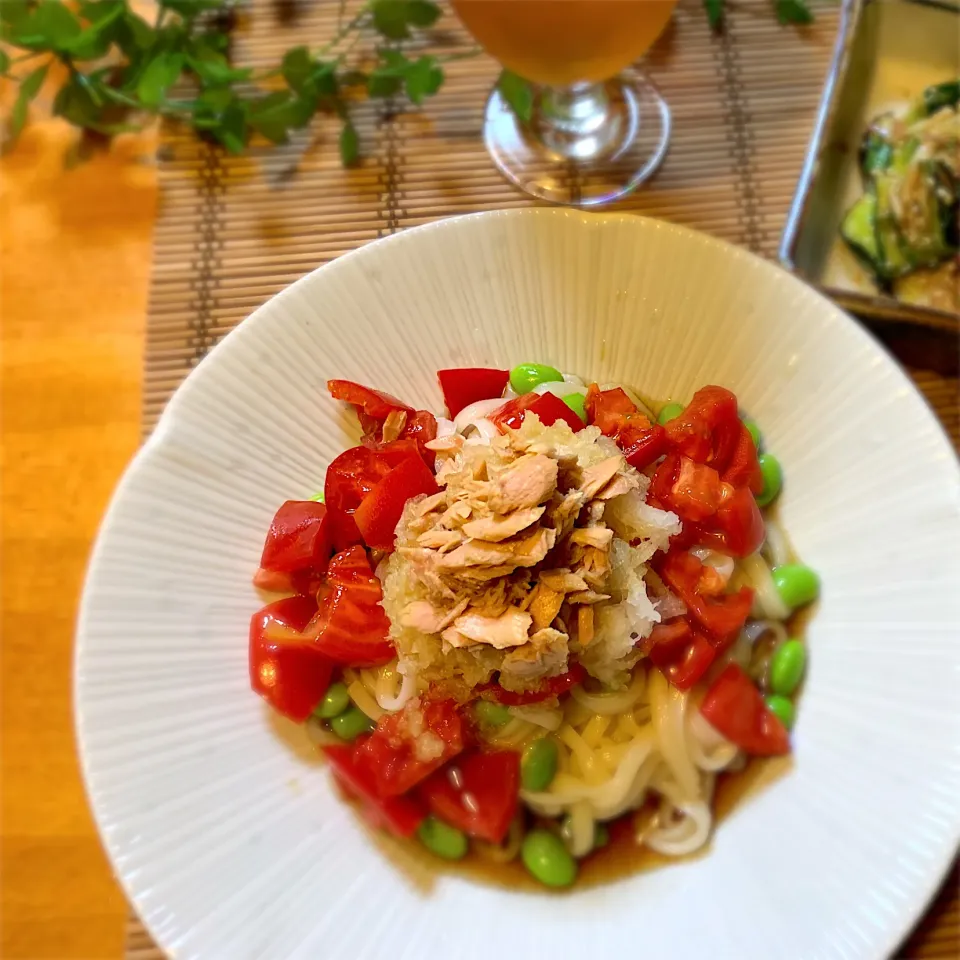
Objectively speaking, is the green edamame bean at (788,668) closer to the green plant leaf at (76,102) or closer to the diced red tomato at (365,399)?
the diced red tomato at (365,399)

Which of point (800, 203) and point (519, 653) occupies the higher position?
point (800, 203)

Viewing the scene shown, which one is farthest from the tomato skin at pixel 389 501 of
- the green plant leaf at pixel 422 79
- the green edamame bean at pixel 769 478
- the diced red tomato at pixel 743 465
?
the green plant leaf at pixel 422 79

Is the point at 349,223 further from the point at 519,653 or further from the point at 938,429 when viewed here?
the point at 938,429

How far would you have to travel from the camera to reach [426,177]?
2.76 m

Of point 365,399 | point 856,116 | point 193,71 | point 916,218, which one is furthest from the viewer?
point 193,71

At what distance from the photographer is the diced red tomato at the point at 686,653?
192 centimetres

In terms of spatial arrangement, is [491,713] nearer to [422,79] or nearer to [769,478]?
[769,478]

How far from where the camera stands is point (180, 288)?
2.67m

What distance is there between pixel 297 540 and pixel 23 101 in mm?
1899

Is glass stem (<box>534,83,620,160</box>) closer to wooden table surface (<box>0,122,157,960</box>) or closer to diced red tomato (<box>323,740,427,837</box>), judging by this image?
wooden table surface (<box>0,122,157,960</box>)

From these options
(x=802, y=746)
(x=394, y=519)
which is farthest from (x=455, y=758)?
(x=802, y=746)

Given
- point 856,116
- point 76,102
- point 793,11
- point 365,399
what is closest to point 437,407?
point 365,399

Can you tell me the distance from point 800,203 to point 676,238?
386 mm

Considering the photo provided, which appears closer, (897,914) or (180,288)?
(897,914)
